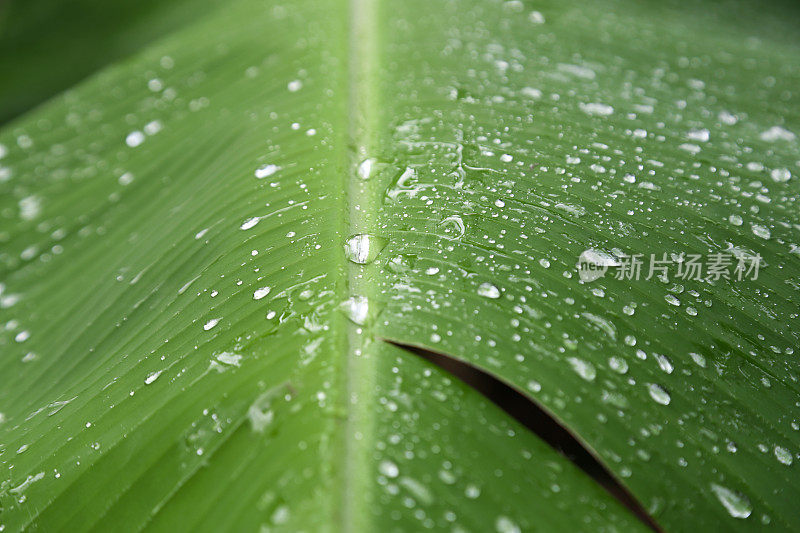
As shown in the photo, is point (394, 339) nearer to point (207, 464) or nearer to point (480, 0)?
point (207, 464)

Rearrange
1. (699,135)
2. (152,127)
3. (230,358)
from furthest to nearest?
(152,127), (699,135), (230,358)

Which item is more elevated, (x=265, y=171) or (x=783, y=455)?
(x=265, y=171)

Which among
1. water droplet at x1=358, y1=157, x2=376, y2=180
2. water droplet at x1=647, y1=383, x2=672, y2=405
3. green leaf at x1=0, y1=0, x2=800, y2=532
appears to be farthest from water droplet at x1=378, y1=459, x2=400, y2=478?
water droplet at x1=358, y1=157, x2=376, y2=180

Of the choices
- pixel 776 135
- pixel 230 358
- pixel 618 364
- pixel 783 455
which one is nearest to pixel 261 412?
pixel 230 358

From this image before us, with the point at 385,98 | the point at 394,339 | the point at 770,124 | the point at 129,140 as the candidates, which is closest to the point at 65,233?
the point at 129,140

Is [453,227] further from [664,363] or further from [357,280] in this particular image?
[664,363]

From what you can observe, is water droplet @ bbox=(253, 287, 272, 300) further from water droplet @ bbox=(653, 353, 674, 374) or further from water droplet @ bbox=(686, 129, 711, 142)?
water droplet @ bbox=(686, 129, 711, 142)

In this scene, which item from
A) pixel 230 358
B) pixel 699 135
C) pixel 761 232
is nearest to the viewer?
pixel 230 358

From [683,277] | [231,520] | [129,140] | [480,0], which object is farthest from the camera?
[480,0]
